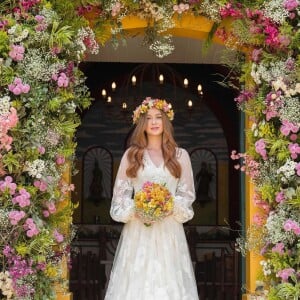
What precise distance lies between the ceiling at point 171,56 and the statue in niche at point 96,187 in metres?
3.44

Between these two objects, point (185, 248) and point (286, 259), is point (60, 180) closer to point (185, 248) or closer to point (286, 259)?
point (185, 248)

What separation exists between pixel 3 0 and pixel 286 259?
115 inches

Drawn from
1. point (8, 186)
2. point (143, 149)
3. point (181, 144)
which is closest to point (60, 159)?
point (8, 186)

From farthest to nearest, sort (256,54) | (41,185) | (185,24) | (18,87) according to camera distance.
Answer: (185,24) < (256,54) < (41,185) < (18,87)

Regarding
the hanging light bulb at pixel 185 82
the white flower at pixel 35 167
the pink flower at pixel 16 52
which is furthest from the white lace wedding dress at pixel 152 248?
the hanging light bulb at pixel 185 82

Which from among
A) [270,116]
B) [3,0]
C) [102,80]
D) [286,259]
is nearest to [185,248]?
[286,259]

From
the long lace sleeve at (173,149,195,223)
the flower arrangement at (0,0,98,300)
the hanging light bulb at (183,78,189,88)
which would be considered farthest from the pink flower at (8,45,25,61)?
the hanging light bulb at (183,78,189,88)

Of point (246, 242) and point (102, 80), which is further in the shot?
point (102, 80)

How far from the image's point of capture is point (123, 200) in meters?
5.30

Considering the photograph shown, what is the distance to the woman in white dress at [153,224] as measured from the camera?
17.0 feet

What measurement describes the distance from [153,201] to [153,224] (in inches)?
19.2

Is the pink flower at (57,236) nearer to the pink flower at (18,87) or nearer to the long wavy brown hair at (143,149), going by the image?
the long wavy brown hair at (143,149)

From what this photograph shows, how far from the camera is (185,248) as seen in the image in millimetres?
5410

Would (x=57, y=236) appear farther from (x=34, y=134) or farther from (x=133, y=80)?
(x=133, y=80)
